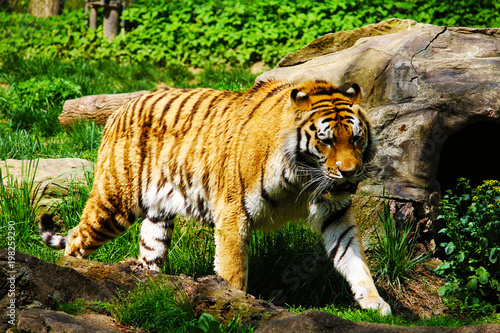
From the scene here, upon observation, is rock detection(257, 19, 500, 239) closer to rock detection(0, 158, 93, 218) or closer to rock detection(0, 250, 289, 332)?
rock detection(0, 250, 289, 332)

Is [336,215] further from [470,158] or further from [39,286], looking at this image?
[470,158]

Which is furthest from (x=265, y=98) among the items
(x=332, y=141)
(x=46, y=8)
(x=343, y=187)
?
(x=46, y=8)

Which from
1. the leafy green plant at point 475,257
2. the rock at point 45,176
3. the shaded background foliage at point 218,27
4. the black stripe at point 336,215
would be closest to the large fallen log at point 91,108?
the rock at point 45,176

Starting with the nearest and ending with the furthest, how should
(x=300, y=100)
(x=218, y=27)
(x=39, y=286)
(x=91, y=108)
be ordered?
(x=39, y=286) < (x=300, y=100) < (x=91, y=108) < (x=218, y=27)

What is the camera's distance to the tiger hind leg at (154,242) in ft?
14.1

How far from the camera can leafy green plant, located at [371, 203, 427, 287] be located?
4.07m

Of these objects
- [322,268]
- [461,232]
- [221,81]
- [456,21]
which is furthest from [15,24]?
[461,232]

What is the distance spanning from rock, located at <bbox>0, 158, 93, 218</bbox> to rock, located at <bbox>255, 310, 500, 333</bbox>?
3.13 metres

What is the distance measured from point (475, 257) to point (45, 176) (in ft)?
12.5

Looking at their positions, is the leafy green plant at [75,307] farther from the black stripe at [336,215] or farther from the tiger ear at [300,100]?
the tiger ear at [300,100]

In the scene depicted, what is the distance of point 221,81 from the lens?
743cm

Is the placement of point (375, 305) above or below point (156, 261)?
above

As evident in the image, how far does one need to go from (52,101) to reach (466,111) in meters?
5.41

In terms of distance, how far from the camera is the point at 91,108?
6527mm
